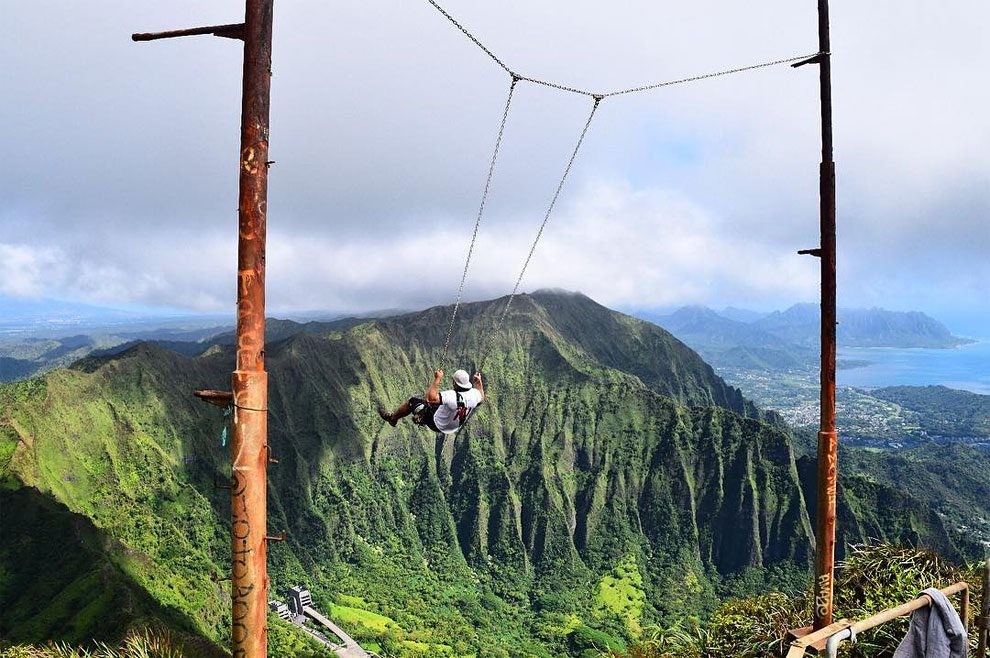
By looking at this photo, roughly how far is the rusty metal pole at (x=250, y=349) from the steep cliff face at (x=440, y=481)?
74.3 metres

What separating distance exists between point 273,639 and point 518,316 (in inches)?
5440

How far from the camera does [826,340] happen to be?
796 cm

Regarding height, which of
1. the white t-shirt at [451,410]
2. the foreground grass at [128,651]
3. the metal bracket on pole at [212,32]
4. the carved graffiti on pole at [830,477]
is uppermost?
the metal bracket on pole at [212,32]

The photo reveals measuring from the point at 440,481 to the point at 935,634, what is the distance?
147896 millimetres

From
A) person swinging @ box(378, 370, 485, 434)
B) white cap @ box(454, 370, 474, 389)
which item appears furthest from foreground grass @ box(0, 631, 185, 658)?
white cap @ box(454, 370, 474, 389)

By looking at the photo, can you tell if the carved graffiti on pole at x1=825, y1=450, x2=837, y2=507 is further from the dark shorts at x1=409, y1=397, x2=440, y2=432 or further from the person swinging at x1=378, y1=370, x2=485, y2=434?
the dark shorts at x1=409, y1=397, x2=440, y2=432

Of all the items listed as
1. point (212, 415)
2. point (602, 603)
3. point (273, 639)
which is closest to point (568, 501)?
point (602, 603)

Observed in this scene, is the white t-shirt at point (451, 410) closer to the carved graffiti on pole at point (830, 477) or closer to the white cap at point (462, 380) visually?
the white cap at point (462, 380)

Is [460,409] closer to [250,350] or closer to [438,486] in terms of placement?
[250,350]

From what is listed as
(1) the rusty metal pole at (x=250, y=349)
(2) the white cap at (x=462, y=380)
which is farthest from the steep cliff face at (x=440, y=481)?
(1) the rusty metal pole at (x=250, y=349)

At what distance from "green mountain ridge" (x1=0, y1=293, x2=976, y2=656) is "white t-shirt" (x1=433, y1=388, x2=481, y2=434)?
66.8 metres

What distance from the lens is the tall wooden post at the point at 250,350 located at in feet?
14.8

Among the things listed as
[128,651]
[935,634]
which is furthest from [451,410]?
[935,634]

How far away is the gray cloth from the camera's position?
5996 millimetres
